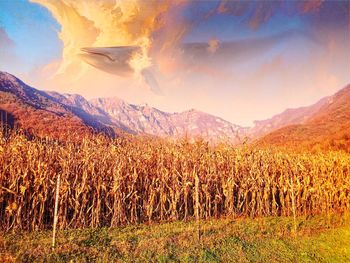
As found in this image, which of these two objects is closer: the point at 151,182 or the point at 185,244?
the point at 185,244

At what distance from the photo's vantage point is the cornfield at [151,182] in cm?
1070

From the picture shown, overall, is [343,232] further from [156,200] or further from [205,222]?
[156,200]

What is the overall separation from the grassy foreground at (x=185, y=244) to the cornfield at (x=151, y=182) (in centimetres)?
82

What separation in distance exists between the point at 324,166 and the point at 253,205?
4.56 metres

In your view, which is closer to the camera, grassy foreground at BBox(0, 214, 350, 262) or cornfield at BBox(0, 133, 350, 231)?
grassy foreground at BBox(0, 214, 350, 262)

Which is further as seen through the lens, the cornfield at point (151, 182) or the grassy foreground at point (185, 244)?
the cornfield at point (151, 182)

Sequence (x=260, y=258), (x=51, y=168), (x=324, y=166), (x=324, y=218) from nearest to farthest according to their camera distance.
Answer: (x=260, y=258)
(x=51, y=168)
(x=324, y=218)
(x=324, y=166)

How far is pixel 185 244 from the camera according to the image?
930cm

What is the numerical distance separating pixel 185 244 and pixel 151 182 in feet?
12.7

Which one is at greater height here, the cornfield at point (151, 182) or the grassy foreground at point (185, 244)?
the cornfield at point (151, 182)

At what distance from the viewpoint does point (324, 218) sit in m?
14.0

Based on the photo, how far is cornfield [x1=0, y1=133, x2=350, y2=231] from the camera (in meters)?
10.7

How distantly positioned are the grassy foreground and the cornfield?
821mm

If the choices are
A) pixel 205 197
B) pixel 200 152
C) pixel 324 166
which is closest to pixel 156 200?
pixel 205 197
